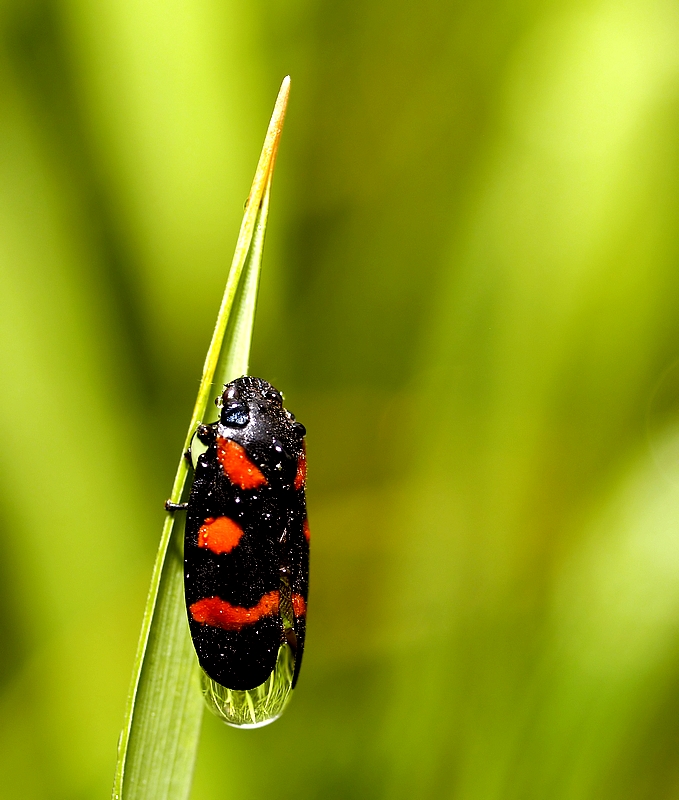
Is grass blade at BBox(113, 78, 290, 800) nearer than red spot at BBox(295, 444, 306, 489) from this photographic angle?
Yes

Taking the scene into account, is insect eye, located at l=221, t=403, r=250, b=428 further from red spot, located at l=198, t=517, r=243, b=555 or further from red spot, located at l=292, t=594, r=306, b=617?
red spot, located at l=292, t=594, r=306, b=617

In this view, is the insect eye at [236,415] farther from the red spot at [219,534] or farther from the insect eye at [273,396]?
the red spot at [219,534]

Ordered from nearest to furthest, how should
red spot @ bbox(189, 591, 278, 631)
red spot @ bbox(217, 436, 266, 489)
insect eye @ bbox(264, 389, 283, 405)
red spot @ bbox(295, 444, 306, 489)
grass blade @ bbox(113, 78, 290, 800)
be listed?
grass blade @ bbox(113, 78, 290, 800), red spot @ bbox(189, 591, 278, 631), red spot @ bbox(217, 436, 266, 489), red spot @ bbox(295, 444, 306, 489), insect eye @ bbox(264, 389, 283, 405)

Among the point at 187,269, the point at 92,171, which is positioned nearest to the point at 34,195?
the point at 92,171

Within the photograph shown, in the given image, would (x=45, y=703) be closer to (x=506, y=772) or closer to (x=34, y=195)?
(x=506, y=772)

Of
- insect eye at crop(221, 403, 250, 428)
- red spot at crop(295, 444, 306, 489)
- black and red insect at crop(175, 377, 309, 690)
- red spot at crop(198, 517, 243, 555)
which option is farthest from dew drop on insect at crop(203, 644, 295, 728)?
insect eye at crop(221, 403, 250, 428)

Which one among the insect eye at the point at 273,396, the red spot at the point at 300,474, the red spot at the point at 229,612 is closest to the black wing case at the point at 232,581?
the red spot at the point at 229,612

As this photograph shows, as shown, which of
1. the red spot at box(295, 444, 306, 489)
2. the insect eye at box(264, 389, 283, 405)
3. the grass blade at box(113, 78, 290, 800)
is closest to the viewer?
the grass blade at box(113, 78, 290, 800)
